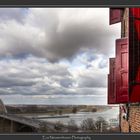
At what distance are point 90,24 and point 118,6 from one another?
42 cm

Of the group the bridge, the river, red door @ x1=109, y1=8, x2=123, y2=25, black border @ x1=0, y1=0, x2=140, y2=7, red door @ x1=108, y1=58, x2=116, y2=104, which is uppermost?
black border @ x1=0, y1=0, x2=140, y2=7

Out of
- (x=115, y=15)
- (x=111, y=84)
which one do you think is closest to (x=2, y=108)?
(x=111, y=84)

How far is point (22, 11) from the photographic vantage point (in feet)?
26.1

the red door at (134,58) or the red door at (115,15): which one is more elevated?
the red door at (115,15)

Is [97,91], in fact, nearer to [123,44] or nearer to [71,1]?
[123,44]

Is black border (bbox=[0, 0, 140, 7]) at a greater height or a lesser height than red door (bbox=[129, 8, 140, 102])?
greater

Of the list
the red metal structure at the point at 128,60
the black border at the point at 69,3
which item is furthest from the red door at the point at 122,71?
the black border at the point at 69,3

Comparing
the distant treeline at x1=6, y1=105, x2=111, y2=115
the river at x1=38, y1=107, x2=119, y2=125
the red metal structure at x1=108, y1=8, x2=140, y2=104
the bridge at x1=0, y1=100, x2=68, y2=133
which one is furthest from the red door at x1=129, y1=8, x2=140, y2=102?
the bridge at x1=0, y1=100, x2=68, y2=133

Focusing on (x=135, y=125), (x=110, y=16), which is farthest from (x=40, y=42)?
(x=135, y=125)

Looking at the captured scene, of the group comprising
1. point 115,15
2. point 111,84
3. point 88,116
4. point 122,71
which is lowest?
point 88,116

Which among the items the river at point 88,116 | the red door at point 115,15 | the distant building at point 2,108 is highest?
the red door at point 115,15

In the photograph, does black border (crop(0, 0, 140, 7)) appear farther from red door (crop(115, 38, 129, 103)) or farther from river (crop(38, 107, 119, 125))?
river (crop(38, 107, 119, 125))

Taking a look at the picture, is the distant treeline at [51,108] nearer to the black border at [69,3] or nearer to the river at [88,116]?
the river at [88,116]

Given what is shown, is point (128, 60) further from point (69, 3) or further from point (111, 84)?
point (69, 3)
